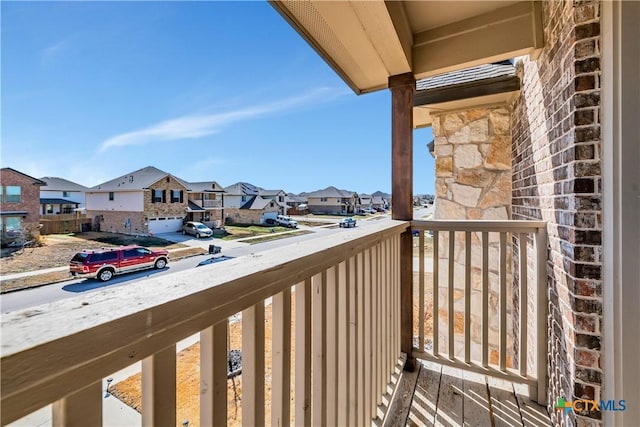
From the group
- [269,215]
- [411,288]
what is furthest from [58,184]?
[411,288]

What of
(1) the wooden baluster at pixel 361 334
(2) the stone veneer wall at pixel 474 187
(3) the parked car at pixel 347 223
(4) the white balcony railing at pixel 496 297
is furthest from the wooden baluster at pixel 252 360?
(2) the stone veneer wall at pixel 474 187

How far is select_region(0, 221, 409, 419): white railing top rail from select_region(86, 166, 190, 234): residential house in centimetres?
23

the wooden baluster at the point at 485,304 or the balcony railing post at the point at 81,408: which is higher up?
the balcony railing post at the point at 81,408

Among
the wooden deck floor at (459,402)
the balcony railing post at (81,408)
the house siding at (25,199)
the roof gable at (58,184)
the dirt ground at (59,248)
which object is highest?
the roof gable at (58,184)

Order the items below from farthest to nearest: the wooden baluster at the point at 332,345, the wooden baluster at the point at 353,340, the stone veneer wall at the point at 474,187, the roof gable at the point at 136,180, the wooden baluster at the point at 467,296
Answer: the stone veneer wall at the point at 474,187, the wooden baluster at the point at 467,296, the wooden baluster at the point at 353,340, the wooden baluster at the point at 332,345, the roof gable at the point at 136,180

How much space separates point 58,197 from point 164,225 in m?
0.25

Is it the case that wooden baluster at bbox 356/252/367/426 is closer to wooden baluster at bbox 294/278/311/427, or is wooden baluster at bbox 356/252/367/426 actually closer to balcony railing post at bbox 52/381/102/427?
wooden baluster at bbox 294/278/311/427

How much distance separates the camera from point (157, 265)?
641mm

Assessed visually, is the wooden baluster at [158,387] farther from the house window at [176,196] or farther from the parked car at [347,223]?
the parked car at [347,223]

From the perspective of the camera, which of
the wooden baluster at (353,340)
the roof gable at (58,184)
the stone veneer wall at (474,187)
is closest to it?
the roof gable at (58,184)

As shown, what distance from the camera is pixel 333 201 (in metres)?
1.67

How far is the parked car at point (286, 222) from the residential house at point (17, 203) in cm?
73

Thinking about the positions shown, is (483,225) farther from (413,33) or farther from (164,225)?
(164,225)

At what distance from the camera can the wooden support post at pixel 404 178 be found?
83.7 inches
